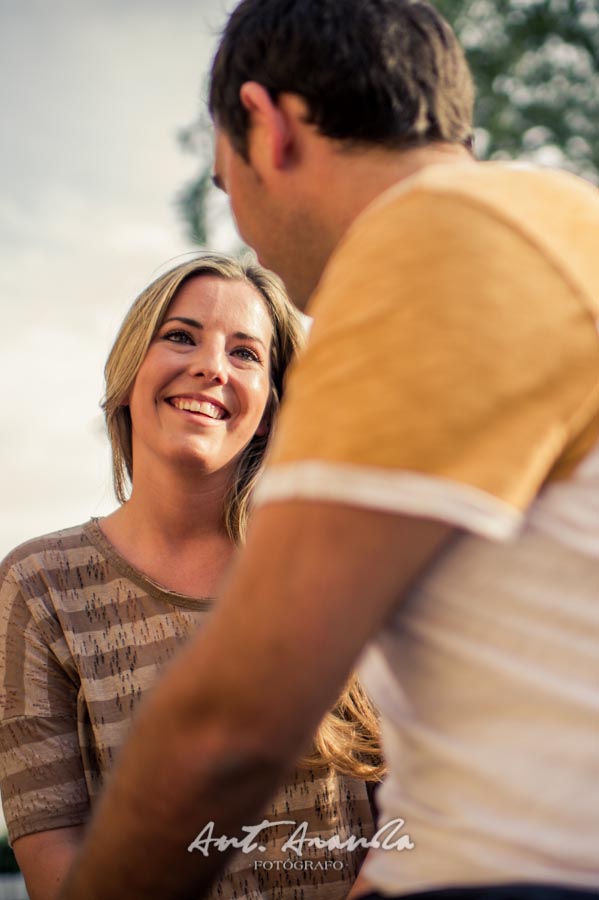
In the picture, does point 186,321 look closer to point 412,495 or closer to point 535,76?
point 412,495

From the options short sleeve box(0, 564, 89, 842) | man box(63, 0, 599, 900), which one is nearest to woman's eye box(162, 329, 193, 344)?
short sleeve box(0, 564, 89, 842)

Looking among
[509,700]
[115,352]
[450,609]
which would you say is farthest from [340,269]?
[115,352]

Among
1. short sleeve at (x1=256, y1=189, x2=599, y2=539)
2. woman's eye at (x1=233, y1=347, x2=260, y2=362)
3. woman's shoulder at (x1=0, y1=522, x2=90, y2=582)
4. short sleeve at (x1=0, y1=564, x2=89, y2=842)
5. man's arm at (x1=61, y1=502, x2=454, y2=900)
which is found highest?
woman's eye at (x1=233, y1=347, x2=260, y2=362)

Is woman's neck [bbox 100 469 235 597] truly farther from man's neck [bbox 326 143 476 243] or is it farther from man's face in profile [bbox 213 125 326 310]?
man's neck [bbox 326 143 476 243]

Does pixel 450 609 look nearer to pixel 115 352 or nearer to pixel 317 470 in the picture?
pixel 317 470

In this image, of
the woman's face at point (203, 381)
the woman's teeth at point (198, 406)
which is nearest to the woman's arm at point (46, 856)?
the woman's face at point (203, 381)

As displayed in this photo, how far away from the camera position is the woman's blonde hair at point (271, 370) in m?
3.05

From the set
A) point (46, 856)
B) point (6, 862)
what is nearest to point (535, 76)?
point (6, 862)

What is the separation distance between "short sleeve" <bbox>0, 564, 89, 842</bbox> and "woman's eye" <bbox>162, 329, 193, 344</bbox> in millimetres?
907

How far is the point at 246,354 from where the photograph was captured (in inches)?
137

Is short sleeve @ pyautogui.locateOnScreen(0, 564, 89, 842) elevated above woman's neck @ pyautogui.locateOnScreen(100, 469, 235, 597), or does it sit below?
below

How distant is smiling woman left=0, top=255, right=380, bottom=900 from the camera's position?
2.84 m

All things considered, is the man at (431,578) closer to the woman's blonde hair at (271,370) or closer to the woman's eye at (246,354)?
the woman's blonde hair at (271,370)

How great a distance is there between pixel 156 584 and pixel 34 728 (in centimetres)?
53
